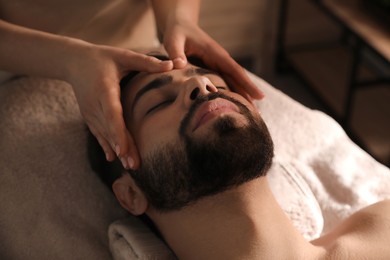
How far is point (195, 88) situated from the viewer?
1024mm

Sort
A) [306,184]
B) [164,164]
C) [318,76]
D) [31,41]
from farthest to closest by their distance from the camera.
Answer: [318,76] < [306,184] < [31,41] < [164,164]

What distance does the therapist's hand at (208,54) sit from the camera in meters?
1.15

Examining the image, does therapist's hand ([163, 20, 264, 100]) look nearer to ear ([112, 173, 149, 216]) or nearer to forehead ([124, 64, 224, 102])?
forehead ([124, 64, 224, 102])

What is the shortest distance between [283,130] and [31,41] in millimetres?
716

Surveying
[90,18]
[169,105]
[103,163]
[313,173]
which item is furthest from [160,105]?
[313,173]

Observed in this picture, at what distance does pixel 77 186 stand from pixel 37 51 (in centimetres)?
32

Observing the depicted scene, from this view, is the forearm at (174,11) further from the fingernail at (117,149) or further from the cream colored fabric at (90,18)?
the fingernail at (117,149)

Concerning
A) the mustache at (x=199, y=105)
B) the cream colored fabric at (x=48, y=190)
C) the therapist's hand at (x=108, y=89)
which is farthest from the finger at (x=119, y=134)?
the cream colored fabric at (x=48, y=190)

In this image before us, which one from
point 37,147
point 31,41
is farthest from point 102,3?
point 37,147

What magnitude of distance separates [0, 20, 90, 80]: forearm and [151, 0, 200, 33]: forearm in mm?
257

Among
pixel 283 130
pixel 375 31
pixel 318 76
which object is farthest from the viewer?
pixel 318 76

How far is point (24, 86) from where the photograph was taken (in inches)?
51.9

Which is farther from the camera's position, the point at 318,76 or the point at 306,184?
the point at 318,76

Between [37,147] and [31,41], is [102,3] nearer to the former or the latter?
[31,41]
